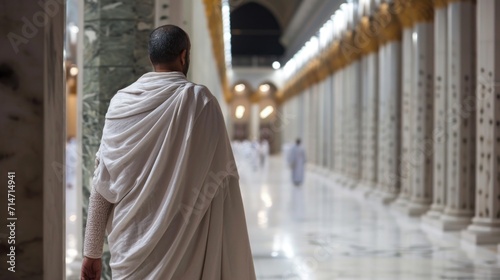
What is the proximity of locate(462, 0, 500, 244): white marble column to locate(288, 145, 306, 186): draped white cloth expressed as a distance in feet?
36.9

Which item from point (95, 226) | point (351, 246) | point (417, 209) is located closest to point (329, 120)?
point (417, 209)

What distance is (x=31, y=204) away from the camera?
2758mm

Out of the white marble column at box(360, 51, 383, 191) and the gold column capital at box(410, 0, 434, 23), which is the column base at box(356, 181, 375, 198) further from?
Result: the gold column capital at box(410, 0, 434, 23)

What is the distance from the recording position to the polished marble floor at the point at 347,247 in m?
7.71

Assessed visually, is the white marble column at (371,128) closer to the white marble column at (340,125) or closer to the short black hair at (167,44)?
the white marble column at (340,125)

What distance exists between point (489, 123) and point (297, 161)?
38.4ft

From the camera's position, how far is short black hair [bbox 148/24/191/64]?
2895 mm

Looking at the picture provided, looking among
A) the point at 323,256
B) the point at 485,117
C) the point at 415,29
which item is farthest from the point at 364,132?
the point at 323,256

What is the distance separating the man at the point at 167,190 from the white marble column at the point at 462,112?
9043 mm

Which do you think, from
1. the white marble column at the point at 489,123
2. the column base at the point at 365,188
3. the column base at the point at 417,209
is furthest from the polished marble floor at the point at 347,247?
the column base at the point at 365,188

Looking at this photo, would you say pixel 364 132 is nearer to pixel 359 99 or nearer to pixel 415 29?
pixel 359 99

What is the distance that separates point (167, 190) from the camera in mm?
2768

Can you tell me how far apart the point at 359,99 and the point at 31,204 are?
63.9ft

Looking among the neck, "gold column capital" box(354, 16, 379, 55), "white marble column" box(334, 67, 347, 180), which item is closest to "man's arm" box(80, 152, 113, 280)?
the neck
